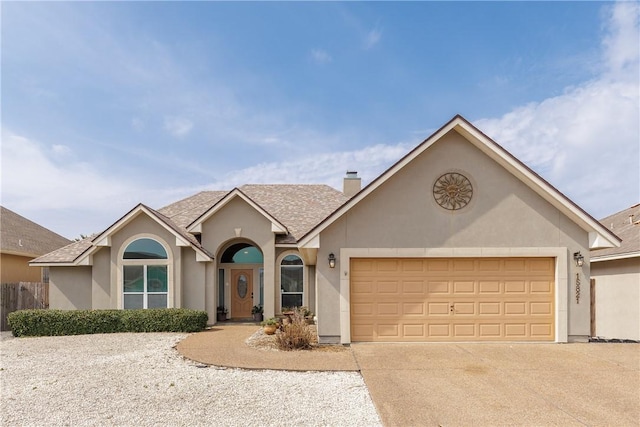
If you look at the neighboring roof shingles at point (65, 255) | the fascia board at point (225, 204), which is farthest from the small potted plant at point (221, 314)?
the neighboring roof shingles at point (65, 255)

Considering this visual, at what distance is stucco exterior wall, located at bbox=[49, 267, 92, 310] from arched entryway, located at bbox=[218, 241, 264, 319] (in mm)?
5330

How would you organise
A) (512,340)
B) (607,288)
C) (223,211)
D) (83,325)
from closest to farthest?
1. (512,340)
2. (83,325)
3. (607,288)
4. (223,211)

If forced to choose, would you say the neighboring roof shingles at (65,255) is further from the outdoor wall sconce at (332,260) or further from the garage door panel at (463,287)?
the garage door panel at (463,287)

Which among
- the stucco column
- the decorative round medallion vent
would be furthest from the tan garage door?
the stucco column

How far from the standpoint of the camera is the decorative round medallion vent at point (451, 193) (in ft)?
36.9

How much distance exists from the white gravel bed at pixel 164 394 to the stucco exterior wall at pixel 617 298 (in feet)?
36.9

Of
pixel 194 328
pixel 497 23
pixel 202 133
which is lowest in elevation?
Answer: pixel 194 328

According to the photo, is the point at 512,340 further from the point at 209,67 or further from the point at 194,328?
the point at 209,67

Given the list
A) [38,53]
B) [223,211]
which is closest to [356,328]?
[223,211]

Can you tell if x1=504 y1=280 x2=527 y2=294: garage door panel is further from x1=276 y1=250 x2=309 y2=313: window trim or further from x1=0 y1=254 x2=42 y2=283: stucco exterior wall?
x1=0 y1=254 x2=42 y2=283: stucco exterior wall

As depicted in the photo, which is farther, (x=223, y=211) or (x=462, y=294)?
(x=223, y=211)

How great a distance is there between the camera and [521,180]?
1119cm

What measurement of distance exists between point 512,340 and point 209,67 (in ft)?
44.0

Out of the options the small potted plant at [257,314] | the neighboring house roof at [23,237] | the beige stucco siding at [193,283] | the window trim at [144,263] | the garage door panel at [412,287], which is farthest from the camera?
the neighboring house roof at [23,237]
